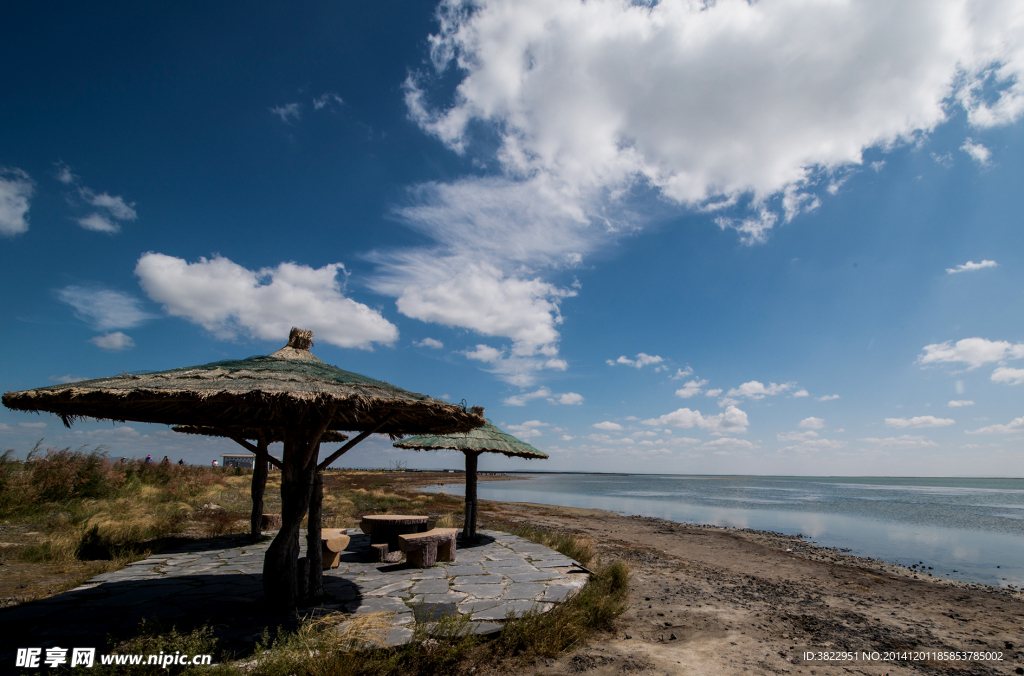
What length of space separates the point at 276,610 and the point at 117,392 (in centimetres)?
261

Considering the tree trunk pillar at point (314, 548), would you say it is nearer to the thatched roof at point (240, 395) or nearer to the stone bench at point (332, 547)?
the thatched roof at point (240, 395)

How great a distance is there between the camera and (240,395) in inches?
156

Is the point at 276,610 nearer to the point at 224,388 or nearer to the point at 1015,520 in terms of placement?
the point at 224,388

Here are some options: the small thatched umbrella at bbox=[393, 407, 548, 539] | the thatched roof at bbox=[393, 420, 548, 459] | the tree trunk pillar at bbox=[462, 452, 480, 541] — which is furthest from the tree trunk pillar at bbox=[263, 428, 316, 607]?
the tree trunk pillar at bbox=[462, 452, 480, 541]

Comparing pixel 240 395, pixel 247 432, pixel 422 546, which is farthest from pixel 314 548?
pixel 247 432

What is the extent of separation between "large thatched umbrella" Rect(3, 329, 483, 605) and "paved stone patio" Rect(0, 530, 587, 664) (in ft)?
1.61

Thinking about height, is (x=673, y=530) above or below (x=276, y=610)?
below

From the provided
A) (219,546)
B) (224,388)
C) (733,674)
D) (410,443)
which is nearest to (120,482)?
(219,546)

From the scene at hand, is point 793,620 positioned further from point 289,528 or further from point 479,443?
point 289,528

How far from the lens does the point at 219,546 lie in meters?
8.09

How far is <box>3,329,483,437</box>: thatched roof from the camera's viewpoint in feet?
13.3

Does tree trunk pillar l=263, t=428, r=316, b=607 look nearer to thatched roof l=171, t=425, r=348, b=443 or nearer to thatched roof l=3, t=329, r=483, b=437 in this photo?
thatched roof l=3, t=329, r=483, b=437

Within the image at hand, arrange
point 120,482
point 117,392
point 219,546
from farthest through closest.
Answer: point 120,482 → point 219,546 → point 117,392

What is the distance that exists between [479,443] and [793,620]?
5667mm
